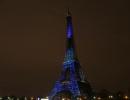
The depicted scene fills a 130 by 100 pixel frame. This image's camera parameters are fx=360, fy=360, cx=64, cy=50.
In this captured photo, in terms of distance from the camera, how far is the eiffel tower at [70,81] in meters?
88.9

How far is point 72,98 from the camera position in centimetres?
8725

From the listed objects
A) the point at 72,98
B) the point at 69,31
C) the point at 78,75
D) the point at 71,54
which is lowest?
the point at 72,98

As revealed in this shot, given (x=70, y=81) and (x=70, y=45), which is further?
(x=70, y=45)

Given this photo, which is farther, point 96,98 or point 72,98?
point 96,98

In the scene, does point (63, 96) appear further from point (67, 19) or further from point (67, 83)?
point (67, 19)

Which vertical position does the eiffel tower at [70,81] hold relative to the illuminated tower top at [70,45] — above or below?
below

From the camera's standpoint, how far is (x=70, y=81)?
89.9m

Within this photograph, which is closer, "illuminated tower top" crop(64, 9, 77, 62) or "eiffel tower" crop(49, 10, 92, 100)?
"eiffel tower" crop(49, 10, 92, 100)

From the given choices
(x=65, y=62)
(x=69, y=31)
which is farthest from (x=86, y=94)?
(x=69, y=31)

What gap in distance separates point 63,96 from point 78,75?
6488mm

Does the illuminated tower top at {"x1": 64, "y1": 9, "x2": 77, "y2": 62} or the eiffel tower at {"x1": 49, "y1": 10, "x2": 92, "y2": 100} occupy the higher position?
the illuminated tower top at {"x1": 64, "y1": 9, "x2": 77, "y2": 62}

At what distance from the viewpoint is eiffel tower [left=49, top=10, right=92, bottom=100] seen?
88869 mm

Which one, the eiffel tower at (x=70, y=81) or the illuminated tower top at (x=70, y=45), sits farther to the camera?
the illuminated tower top at (x=70, y=45)

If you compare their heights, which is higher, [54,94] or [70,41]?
[70,41]
